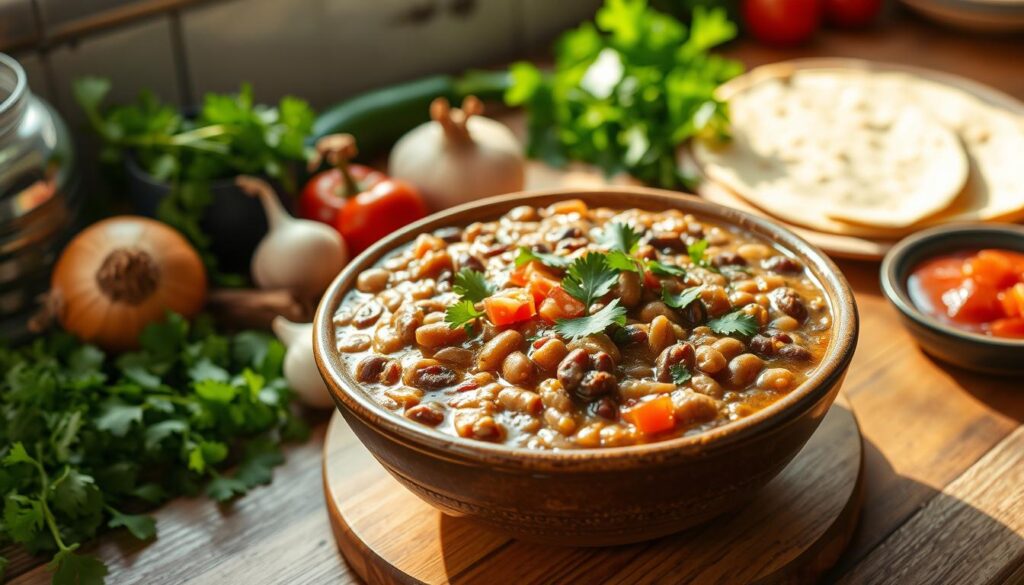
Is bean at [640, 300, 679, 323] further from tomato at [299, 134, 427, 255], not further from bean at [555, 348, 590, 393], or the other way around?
tomato at [299, 134, 427, 255]

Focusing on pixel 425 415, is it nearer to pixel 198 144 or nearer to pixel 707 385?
pixel 707 385

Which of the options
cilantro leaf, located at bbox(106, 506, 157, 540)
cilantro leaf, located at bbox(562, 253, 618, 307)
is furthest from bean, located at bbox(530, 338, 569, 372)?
cilantro leaf, located at bbox(106, 506, 157, 540)

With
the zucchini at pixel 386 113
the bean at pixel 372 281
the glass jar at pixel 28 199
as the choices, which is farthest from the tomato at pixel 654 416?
the zucchini at pixel 386 113

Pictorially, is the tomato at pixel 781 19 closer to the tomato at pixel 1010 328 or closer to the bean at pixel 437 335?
the tomato at pixel 1010 328

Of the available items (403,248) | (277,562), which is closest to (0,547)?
(277,562)

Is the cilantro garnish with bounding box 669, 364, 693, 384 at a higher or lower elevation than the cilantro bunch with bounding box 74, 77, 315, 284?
higher

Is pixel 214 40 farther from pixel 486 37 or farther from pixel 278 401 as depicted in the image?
pixel 278 401

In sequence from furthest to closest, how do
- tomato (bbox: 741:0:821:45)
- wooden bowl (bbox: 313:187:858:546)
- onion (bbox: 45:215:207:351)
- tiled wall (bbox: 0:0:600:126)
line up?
tomato (bbox: 741:0:821:45)
tiled wall (bbox: 0:0:600:126)
onion (bbox: 45:215:207:351)
wooden bowl (bbox: 313:187:858:546)
